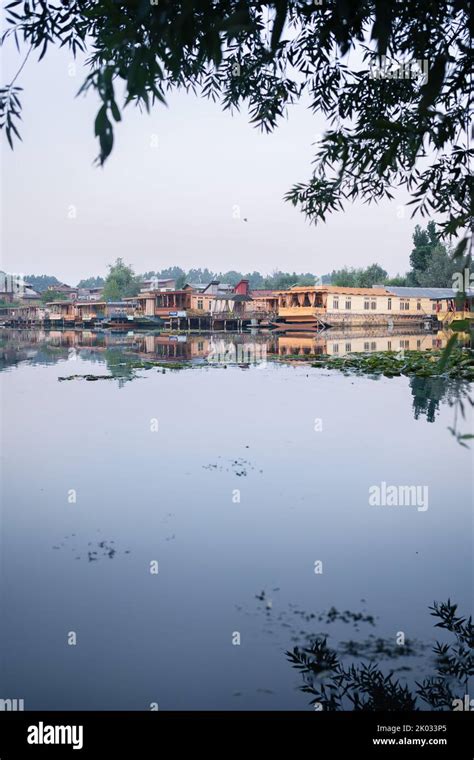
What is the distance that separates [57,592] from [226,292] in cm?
7287

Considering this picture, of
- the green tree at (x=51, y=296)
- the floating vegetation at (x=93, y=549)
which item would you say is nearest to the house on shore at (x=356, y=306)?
the green tree at (x=51, y=296)

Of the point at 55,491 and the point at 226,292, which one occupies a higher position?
the point at 226,292

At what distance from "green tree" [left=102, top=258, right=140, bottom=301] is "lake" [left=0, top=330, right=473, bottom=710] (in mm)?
83662

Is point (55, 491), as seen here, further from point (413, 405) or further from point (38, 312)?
point (38, 312)

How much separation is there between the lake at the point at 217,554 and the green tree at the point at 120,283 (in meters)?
83.7

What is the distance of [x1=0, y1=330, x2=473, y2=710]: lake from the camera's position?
393cm

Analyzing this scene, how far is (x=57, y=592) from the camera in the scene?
4.91 meters

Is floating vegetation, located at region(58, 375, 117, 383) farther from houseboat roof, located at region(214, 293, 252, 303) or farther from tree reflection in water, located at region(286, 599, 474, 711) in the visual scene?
houseboat roof, located at region(214, 293, 252, 303)

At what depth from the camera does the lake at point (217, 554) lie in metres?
3.93

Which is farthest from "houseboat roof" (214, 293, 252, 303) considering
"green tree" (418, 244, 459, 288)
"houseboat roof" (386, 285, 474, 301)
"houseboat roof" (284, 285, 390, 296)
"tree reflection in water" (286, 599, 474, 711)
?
"tree reflection in water" (286, 599, 474, 711)

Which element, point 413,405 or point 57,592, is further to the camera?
point 413,405

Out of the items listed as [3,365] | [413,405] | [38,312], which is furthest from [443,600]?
[38,312]

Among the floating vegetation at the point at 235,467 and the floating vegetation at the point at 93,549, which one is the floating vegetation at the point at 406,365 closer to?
the floating vegetation at the point at 235,467
